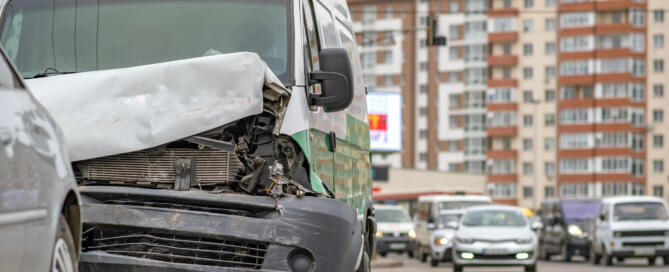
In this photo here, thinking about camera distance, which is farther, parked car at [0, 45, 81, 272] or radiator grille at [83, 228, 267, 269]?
radiator grille at [83, 228, 267, 269]

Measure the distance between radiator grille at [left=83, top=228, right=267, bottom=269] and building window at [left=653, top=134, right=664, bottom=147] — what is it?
124m

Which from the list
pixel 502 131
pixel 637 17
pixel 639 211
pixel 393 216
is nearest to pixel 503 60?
pixel 502 131

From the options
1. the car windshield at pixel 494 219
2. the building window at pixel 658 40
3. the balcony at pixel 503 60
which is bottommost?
the balcony at pixel 503 60

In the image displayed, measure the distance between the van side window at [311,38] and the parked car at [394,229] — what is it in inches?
1441

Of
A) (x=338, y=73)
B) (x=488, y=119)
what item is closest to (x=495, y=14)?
(x=488, y=119)

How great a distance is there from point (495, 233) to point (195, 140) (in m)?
22.1

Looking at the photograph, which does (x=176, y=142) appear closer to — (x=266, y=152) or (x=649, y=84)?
(x=266, y=152)

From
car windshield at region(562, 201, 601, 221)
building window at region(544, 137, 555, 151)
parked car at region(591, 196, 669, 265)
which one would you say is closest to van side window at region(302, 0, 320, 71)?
parked car at region(591, 196, 669, 265)

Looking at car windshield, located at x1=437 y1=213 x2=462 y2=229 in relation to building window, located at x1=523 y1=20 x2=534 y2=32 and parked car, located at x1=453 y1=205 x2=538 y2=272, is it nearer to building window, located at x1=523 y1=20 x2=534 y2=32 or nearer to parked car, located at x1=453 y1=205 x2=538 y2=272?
parked car, located at x1=453 y1=205 x2=538 y2=272

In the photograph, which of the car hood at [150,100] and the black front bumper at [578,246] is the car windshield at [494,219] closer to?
the black front bumper at [578,246]

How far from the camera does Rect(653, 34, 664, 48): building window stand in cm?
12781

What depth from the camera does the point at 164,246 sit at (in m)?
7.36

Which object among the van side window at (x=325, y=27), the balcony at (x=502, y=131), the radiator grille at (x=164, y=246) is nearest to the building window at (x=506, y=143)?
the balcony at (x=502, y=131)

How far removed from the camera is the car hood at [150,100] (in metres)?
7.46
